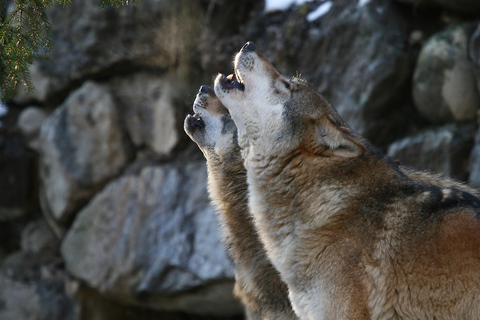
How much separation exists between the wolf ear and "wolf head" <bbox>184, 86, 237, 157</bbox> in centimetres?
122

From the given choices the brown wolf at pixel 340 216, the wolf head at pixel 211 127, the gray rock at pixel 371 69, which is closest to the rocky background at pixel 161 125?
the gray rock at pixel 371 69

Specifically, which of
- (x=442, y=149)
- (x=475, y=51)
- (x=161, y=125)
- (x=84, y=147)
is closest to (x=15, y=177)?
(x=84, y=147)

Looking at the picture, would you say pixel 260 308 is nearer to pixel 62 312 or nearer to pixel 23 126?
pixel 62 312

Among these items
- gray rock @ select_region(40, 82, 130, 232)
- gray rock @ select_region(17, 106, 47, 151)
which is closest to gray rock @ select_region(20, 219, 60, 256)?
gray rock @ select_region(40, 82, 130, 232)

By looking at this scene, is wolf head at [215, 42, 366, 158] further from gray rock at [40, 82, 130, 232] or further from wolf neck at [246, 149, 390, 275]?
gray rock at [40, 82, 130, 232]

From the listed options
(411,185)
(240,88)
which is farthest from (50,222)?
(411,185)

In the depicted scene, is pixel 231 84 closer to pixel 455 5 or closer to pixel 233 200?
pixel 233 200

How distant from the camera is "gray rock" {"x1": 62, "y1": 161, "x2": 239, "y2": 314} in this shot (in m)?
6.84

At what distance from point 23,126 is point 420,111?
648cm

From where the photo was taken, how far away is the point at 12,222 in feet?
29.6

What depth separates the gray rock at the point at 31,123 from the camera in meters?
9.03

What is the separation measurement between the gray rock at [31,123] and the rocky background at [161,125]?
0.06 ft

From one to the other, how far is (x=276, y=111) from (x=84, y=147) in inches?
218

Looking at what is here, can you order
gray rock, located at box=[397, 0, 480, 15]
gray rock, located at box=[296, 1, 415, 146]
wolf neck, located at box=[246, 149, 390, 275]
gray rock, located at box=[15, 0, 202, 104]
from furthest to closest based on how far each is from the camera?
1. gray rock, located at box=[15, 0, 202, 104]
2. gray rock, located at box=[296, 1, 415, 146]
3. gray rock, located at box=[397, 0, 480, 15]
4. wolf neck, located at box=[246, 149, 390, 275]
